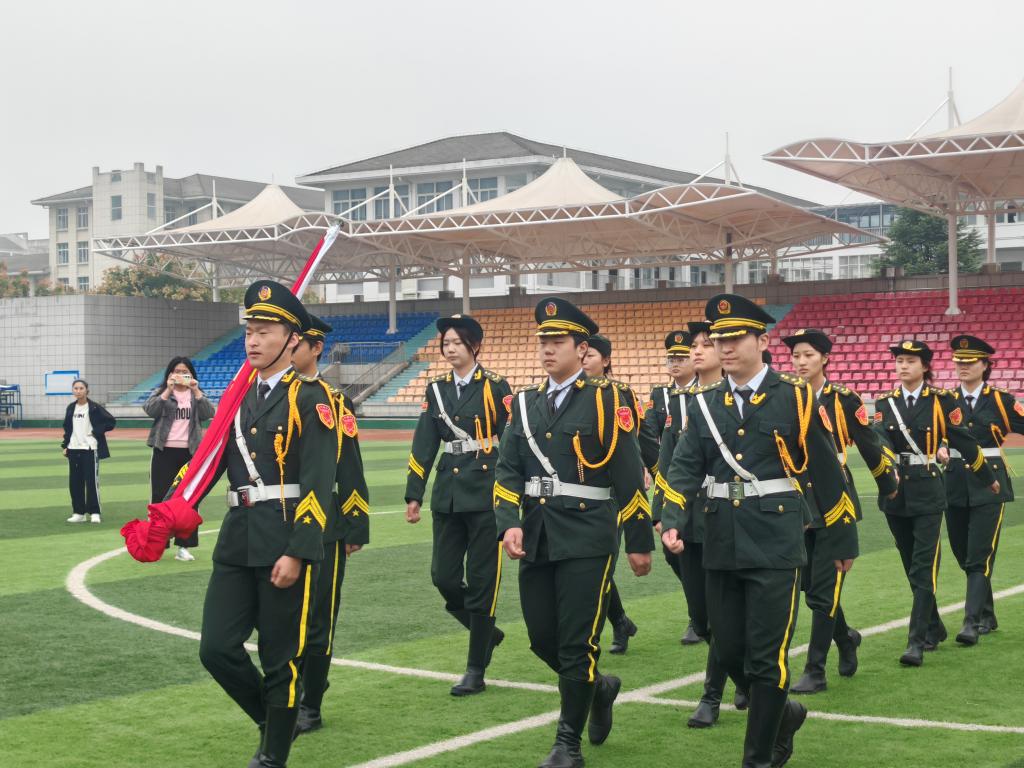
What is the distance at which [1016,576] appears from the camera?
1198cm

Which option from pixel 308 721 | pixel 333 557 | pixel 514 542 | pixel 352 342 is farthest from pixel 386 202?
pixel 514 542

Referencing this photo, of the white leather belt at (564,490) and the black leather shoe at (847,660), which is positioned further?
the black leather shoe at (847,660)

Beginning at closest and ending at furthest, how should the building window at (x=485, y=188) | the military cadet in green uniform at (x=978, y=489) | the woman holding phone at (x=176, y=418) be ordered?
the military cadet in green uniform at (x=978, y=489), the woman holding phone at (x=176, y=418), the building window at (x=485, y=188)

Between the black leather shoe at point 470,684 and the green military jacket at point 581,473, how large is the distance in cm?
151

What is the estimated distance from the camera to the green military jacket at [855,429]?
7934 millimetres

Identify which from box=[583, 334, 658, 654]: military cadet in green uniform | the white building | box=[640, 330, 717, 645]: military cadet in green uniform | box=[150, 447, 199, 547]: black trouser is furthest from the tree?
box=[583, 334, 658, 654]: military cadet in green uniform

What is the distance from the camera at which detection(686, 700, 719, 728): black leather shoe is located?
22.4ft

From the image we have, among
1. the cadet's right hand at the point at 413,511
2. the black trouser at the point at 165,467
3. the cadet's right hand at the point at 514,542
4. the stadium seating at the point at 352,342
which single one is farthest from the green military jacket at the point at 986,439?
the stadium seating at the point at 352,342

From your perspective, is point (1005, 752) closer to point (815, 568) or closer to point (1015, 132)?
point (815, 568)

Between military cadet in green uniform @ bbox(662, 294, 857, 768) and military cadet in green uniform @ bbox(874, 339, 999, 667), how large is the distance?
2.50m

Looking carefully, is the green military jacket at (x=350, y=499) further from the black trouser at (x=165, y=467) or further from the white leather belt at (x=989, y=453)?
the black trouser at (x=165, y=467)

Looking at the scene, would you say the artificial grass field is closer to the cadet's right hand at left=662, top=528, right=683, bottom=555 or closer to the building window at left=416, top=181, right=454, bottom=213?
the cadet's right hand at left=662, top=528, right=683, bottom=555

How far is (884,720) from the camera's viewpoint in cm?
692

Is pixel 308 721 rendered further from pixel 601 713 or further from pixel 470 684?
pixel 601 713
